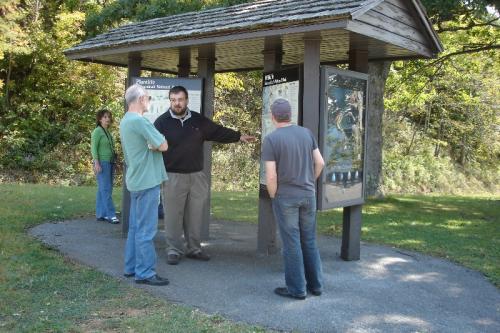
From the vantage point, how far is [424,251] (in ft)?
26.6

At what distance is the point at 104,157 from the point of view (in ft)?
30.9

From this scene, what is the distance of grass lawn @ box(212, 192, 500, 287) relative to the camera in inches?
316

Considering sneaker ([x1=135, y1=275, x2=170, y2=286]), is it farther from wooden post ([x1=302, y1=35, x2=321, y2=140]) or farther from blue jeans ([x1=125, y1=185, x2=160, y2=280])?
wooden post ([x1=302, y1=35, x2=321, y2=140])

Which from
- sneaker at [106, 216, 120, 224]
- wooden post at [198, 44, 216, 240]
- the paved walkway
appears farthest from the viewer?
sneaker at [106, 216, 120, 224]

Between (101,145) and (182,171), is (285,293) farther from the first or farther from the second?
(101,145)

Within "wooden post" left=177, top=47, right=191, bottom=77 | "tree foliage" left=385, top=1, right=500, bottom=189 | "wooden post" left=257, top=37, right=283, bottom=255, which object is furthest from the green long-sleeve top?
"tree foliage" left=385, top=1, right=500, bottom=189

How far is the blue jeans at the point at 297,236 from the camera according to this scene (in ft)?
17.5

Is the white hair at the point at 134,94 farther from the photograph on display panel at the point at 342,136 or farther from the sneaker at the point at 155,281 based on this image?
the photograph on display panel at the point at 342,136

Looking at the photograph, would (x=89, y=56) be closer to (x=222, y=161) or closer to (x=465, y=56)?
(x=222, y=161)

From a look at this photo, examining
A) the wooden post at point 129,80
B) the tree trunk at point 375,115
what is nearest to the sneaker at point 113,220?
the wooden post at point 129,80

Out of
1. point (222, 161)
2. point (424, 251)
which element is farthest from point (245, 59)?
point (222, 161)

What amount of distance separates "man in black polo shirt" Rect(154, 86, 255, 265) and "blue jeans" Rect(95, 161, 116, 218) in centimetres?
291

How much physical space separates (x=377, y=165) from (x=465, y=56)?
7350 millimetres

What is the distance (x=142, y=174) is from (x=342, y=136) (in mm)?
2511
